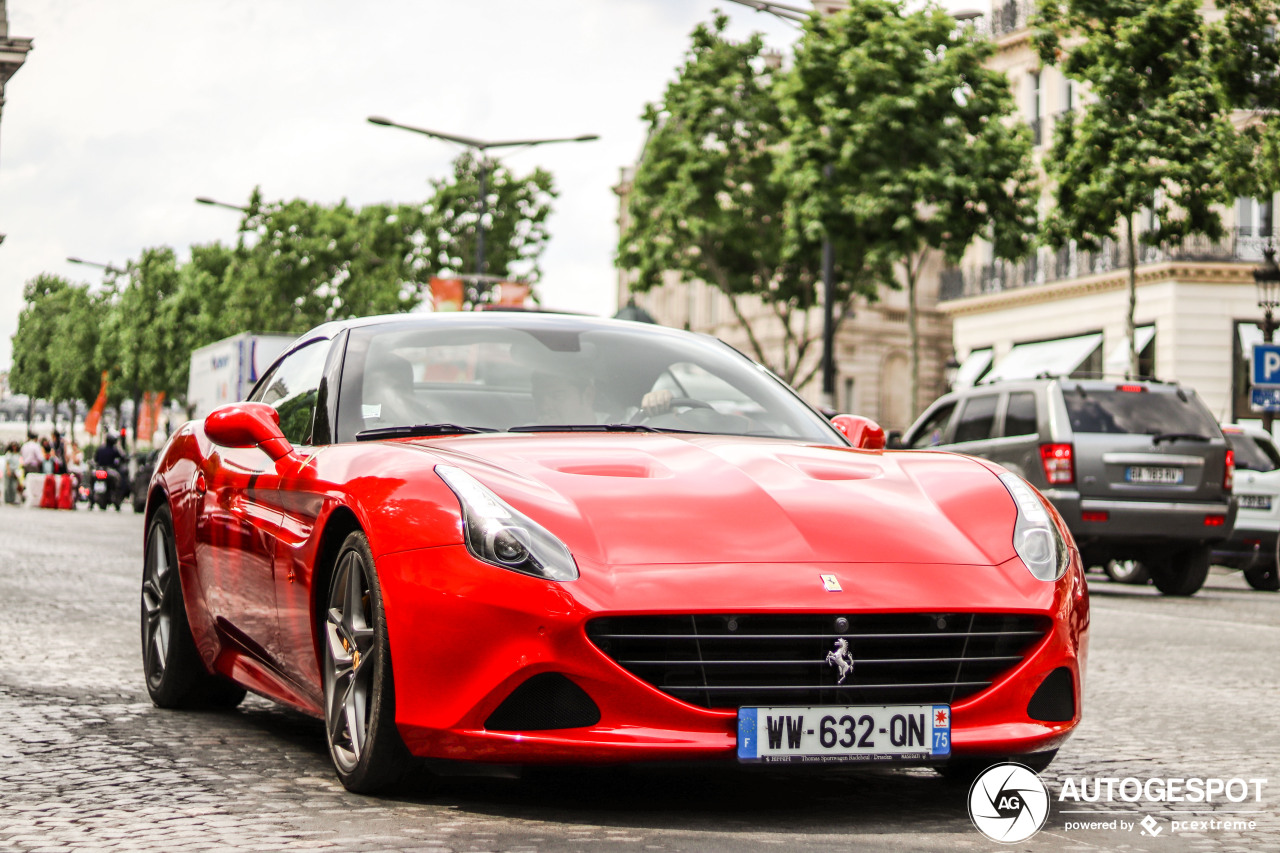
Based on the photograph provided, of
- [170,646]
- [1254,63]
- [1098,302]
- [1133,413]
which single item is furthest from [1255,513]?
[1098,302]

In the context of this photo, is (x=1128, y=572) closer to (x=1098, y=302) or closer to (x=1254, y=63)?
(x=1254, y=63)

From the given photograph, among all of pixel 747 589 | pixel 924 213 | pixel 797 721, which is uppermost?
pixel 924 213

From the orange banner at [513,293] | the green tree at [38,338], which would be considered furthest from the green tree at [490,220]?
the green tree at [38,338]

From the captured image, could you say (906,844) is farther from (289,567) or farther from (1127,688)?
(1127,688)

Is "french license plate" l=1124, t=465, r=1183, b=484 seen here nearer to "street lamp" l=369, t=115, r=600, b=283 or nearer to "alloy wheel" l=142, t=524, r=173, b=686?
"alloy wheel" l=142, t=524, r=173, b=686

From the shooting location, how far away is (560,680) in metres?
4.37

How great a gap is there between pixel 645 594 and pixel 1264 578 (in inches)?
688

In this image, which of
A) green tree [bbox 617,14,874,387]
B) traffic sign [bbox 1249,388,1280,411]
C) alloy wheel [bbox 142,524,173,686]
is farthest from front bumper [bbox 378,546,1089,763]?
green tree [bbox 617,14,874,387]

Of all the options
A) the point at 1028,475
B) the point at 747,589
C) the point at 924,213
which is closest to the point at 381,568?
the point at 747,589

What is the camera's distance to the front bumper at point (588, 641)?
4.33 metres

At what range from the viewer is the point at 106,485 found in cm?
4475

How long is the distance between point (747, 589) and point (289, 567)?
1.57 meters

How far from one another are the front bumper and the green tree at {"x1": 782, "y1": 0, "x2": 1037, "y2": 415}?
2729cm

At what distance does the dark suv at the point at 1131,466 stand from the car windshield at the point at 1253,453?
3.77 metres
